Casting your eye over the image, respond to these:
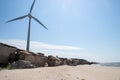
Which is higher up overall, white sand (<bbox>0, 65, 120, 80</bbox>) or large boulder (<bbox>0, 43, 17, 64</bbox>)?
large boulder (<bbox>0, 43, 17, 64</bbox>)

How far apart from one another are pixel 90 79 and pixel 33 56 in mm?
15762

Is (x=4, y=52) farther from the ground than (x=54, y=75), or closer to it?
farther from the ground

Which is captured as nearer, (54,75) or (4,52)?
(54,75)

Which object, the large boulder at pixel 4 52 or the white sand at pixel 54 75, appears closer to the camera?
the white sand at pixel 54 75

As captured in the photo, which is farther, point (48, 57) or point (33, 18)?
point (33, 18)

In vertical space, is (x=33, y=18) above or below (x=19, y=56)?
above

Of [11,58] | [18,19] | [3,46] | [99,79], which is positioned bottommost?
[99,79]

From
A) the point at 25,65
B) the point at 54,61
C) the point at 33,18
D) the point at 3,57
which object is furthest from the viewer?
the point at 33,18

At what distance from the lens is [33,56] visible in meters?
22.6

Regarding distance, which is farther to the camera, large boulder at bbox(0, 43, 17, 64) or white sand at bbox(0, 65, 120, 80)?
large boulder at bbox(0, 43, 17, 64)

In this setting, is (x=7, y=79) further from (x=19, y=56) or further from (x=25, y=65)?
(x=19, y=56)

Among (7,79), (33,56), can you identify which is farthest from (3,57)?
(7,79)

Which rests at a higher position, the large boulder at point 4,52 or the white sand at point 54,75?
the large boulder at point 4,52

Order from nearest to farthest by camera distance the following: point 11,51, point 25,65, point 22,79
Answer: point 22,79 → point 25,65 → point 11,51
